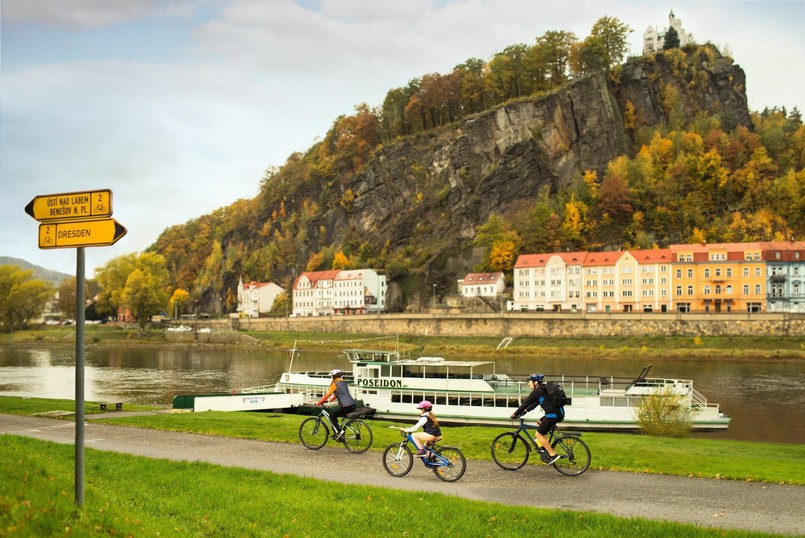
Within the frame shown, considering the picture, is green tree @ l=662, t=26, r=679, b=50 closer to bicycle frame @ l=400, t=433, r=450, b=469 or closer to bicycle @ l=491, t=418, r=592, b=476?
bicycle @ l=491, t=418, r=592, b=476

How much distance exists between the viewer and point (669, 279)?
107m

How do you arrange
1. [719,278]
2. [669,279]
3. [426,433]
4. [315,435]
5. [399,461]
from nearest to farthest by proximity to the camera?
1. [426,433]
2. [399,461]
3. [315,435]
4. [719,278]
5. [669,279]

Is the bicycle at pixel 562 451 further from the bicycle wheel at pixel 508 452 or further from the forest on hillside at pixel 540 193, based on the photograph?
the forest on hillside at pixel 540 193

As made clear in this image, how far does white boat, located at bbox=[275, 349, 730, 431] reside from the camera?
38.7m

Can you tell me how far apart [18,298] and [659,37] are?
15583cm

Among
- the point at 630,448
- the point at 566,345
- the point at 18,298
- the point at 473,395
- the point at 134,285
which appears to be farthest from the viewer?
the point at 18,298

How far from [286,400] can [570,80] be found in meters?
127

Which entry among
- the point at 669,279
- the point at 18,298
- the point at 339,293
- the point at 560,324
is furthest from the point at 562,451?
the point at 18,298

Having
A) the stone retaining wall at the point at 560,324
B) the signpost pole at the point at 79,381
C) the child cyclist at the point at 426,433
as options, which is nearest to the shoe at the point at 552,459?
the child cyclist at the point at 426,433

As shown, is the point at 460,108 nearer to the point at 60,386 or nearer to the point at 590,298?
the point at 590,298

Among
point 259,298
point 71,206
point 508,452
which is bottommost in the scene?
point 508,452

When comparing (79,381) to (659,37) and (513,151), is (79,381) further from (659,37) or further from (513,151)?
(659,37)

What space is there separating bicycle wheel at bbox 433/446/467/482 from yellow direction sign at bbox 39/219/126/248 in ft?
29.7

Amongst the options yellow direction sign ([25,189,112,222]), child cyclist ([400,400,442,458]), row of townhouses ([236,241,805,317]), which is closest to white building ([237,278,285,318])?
row of townhouses ([236,241,805,317])
